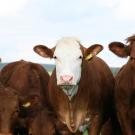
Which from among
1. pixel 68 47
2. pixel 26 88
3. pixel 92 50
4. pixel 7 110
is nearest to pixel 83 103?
pixel 92 50

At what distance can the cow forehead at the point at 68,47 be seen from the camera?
1170 centimetres

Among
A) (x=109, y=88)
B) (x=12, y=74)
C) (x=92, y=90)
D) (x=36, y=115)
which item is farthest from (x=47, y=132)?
(x=12, y=74)

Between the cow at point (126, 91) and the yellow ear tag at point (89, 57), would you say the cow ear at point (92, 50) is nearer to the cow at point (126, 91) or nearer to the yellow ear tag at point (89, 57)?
the yellow ear tag at point (89, 57)

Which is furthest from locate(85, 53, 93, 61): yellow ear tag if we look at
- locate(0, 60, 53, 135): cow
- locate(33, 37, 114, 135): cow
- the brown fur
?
locate(0, 60, 53, 135): cow

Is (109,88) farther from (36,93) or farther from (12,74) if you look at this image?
(12,74)

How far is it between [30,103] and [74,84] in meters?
1.59

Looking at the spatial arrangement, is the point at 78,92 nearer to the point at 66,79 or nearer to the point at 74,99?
the point at 74,99

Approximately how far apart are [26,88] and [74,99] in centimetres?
192

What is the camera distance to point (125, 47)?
11.9 metres

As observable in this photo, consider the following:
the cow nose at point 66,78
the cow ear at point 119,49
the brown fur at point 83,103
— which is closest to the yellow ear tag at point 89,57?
the brown fur at point 83,103

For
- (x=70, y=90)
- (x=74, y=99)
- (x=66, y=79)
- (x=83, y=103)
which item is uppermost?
(x=66, y=79)

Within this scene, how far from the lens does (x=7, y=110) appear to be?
463 inches

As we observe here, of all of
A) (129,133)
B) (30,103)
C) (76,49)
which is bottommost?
(129,133)

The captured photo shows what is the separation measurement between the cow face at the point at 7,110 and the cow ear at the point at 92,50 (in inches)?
73.6
